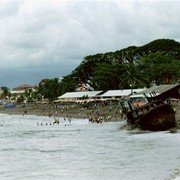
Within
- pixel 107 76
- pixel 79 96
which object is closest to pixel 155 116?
pixel 107 76

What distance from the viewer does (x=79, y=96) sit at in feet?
432

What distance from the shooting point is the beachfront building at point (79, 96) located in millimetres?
126244

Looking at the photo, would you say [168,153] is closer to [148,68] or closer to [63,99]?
[148,68]

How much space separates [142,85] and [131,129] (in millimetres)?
60636

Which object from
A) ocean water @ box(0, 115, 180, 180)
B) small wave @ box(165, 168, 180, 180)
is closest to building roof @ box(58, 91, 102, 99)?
ocean water @ box(0, 115, 180, 180)

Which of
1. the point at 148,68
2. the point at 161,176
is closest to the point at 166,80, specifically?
the point at 148,68

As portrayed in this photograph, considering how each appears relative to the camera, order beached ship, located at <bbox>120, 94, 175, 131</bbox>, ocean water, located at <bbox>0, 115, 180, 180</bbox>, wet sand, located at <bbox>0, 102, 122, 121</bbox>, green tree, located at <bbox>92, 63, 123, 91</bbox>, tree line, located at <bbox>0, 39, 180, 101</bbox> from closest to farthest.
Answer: ocean water, located at <bbox>0, 115, 180, 180</bbox>
beached ship, located at <bbox>120, 94, 175, 131</bbox>
wet sand, located at <bbox>0, 102, 122, 121</bbox>
tree line, located at <bbox>0, 39, 180, 101</bbox>
green tree, located at <bbox>92, 63, 123, 91</bbox>

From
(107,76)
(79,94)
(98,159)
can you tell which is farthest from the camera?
(79,94)

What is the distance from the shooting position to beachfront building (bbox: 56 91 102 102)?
126244mm

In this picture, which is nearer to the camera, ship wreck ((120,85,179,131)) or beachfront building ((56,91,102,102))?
ship wreck ((120,85,179,131))

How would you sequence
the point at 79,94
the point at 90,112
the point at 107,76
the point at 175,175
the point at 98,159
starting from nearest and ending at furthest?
the point at 175,175, the point at 98,159, the point at 90,112, the point at 107,76, the point at 79,94

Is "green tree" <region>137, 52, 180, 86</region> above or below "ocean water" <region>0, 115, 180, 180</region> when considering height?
above

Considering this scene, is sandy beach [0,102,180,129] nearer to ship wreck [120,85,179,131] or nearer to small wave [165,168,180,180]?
ship wreck [120,85,179,131]

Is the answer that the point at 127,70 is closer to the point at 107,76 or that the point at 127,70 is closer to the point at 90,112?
the point at 107,76
